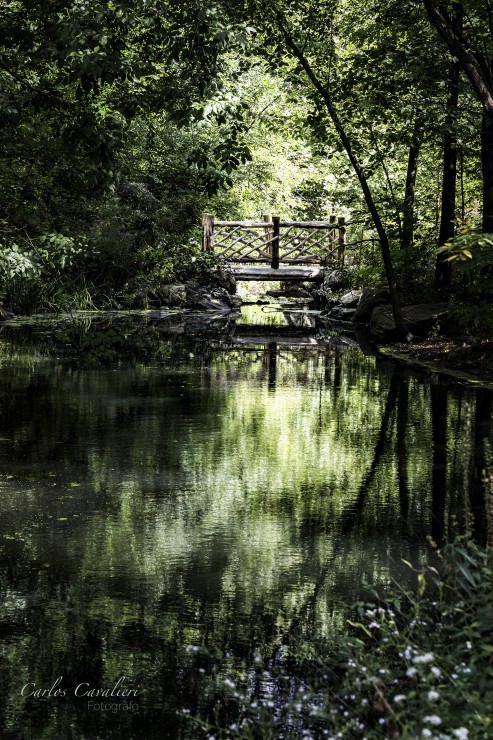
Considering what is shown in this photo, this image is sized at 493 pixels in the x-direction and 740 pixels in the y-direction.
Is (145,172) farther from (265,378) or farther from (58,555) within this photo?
(58,555)

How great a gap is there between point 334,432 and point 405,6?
9.78 m

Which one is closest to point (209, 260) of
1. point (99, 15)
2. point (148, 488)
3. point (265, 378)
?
point (265, 378)

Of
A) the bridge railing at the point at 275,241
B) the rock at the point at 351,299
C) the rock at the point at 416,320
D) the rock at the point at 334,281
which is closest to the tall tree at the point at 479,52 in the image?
the rock at the point at 416,320

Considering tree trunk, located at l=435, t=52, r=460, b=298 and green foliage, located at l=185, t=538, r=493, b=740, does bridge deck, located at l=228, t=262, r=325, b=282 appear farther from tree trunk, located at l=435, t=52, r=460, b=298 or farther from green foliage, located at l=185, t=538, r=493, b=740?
green foliage, located at l=185, t=538, r=493, b=740

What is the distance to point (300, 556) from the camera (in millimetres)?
5332

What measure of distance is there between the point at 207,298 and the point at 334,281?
3829mm

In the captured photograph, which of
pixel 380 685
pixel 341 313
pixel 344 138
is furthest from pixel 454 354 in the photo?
pixel 380 685

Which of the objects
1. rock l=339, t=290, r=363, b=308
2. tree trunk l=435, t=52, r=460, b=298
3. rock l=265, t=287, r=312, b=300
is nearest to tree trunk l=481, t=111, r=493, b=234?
tree trunk l=435, t=52, r=460, b=298

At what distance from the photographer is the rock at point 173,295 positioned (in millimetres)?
27719

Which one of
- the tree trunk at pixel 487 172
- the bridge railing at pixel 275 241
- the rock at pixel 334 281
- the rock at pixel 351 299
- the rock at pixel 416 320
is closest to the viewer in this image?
the tree trunk at pixel 487 172

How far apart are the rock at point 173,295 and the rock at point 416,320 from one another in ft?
32.1

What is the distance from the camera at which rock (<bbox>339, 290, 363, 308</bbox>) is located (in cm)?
2555

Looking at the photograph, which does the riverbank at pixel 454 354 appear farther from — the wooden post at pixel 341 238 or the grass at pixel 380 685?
the wooden post at pixel 341 238
